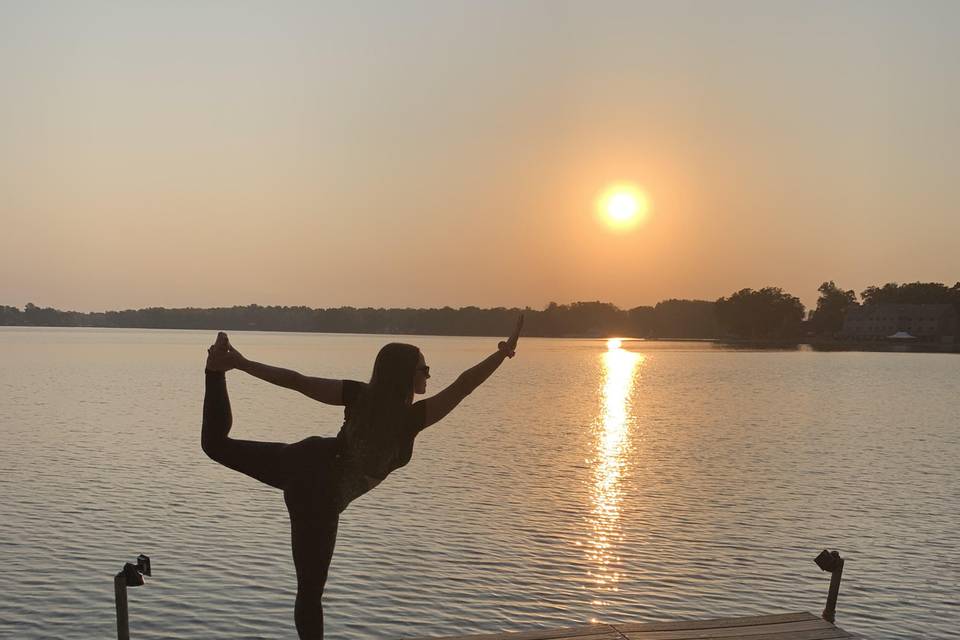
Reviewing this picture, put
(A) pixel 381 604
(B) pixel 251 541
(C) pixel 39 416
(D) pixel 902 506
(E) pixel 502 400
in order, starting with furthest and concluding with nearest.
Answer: (E) pixel 502 400, (C) pixel 39 416, (D) pixel 902 506, (B) pixel 251 541, (A) pixel 381 604

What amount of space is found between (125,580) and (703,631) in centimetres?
544

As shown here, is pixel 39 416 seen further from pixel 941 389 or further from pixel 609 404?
pixel 941 389

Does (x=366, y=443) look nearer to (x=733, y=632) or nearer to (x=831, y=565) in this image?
(x=733, y=632)

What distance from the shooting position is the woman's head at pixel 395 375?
6199 mm

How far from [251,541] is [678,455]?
21.8 m

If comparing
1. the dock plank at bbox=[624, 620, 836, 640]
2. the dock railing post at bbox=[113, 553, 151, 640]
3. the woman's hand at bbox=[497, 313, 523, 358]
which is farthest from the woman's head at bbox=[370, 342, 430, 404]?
the dock plank at bbox=[624, 620, 836, 640]

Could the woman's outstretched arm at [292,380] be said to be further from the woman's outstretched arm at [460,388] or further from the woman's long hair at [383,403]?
the woman's outstretched arm at [460,388]

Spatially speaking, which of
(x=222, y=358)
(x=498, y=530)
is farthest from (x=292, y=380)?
(x=498, y=530)

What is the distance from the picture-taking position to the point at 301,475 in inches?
246

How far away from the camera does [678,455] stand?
36.8 metres

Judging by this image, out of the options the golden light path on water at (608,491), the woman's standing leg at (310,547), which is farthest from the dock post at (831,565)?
the woman's standing leg at (310,547)

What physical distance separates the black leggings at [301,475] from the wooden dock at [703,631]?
278cm

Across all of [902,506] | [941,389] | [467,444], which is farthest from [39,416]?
[941,389]

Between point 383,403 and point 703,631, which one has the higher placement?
point 383,403
